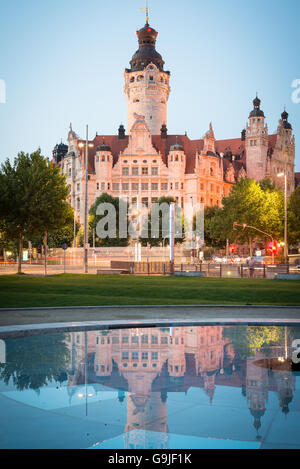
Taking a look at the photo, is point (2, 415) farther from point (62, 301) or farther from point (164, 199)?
point (164, 199)

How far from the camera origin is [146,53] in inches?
5202

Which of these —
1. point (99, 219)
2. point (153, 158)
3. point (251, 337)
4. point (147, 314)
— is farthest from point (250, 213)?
point (251, 337)

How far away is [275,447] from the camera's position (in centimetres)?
524

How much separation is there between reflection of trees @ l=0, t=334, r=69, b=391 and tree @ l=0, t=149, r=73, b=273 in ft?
98.2

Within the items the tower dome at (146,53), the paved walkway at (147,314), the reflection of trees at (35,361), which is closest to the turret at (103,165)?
the tower dome at (146,53)

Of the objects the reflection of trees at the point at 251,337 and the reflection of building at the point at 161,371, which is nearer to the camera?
the reflection of building at the point at 161,371

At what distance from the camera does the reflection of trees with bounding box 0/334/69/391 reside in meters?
8.13

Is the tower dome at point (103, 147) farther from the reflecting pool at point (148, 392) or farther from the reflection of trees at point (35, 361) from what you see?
the reflecting pool at point (148, 392)

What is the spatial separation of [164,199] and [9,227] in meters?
59.6

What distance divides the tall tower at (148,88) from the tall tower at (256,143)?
22.6 meters

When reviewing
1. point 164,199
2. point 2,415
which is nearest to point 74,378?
point 2,415

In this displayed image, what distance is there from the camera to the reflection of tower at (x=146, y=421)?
211 inches

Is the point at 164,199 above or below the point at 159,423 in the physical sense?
above

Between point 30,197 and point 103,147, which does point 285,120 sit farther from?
point 30,197
